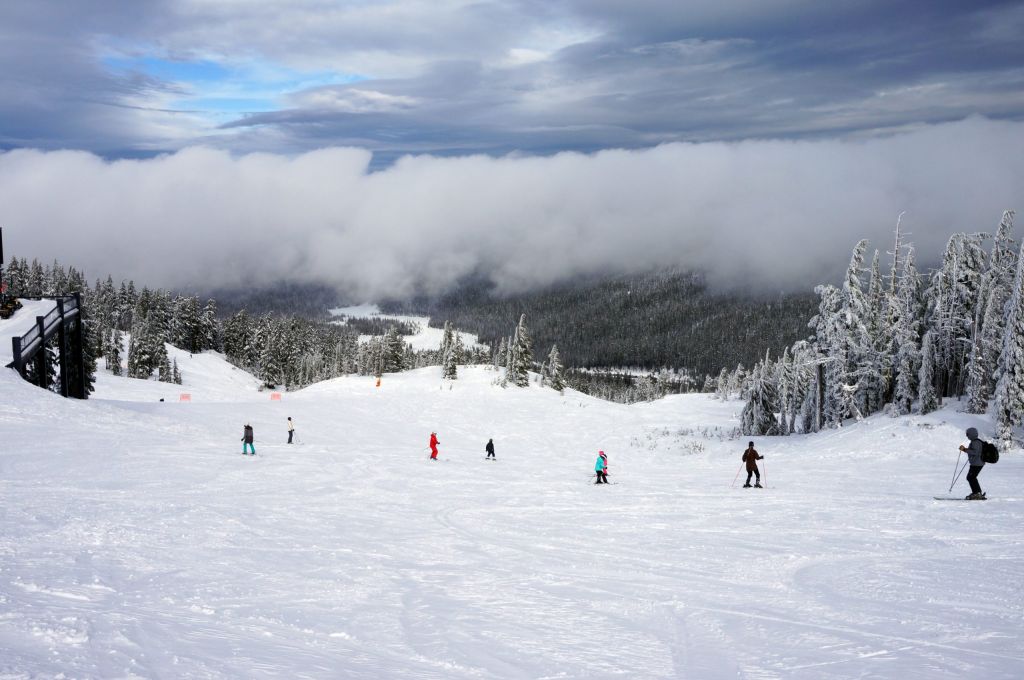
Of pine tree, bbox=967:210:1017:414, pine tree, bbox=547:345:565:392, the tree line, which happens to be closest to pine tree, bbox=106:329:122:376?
pine tree, bbox=547:345:565:392

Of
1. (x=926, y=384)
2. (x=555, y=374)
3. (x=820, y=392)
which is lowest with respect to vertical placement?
(x=555, y=374)

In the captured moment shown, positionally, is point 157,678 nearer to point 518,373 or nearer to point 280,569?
point 280,569

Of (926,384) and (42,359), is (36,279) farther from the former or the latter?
(926,384)

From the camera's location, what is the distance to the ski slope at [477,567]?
287 inches

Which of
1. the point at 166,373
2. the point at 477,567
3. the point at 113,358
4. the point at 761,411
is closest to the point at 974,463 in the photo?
the point at 477,567

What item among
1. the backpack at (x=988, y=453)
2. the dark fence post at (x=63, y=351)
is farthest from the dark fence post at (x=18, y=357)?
the backpack at (x=988, y=453)

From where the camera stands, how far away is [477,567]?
11.9 m

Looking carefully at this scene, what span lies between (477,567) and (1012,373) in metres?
33.3

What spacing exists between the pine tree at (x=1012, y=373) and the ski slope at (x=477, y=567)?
6764 mm

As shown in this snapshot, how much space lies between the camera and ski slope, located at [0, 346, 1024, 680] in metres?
7.29

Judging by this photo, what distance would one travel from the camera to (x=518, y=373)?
6906 cm

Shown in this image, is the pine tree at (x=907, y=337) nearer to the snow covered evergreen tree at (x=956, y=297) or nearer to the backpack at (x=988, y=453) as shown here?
the snow covered evergreen tree at (x=956, y=297)

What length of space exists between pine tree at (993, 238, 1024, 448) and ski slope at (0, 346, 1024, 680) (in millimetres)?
6764

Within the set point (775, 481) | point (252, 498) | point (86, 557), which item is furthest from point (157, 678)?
point (775, 481)
